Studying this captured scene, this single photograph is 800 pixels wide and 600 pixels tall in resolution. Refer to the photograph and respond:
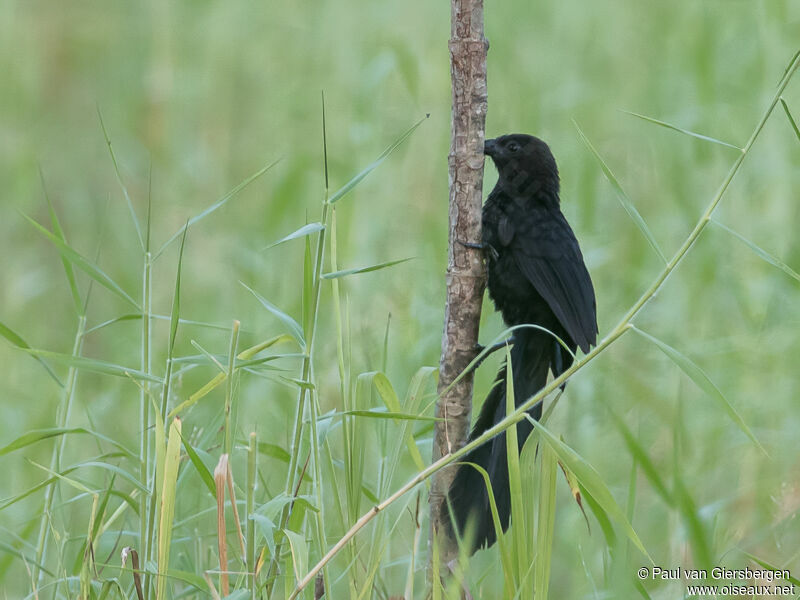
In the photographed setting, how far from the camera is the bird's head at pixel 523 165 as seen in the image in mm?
3168

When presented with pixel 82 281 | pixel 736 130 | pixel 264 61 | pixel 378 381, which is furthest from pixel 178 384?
pixel 264 61

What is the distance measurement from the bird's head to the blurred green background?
1.68ft

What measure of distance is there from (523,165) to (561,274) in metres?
0.54

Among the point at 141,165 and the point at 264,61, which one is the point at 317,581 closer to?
the point at 141,165

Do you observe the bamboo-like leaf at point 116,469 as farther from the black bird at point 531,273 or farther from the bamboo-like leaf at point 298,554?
the black bird at point 531,273

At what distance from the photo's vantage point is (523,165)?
10.6 feet

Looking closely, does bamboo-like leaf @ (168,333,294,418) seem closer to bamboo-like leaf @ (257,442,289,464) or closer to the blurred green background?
bamboo-like leaf @ (257,442,289,464)

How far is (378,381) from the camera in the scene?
198 centimetres

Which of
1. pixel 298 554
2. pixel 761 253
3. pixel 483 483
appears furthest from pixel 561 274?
pixel 298 554

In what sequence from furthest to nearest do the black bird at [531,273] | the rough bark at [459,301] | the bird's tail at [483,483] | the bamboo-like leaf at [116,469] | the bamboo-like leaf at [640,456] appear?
the black bird at [531,273]
the bird's tail at [483,483]
the rough bark at [459,301]
the bamboo-like leaf at [116,469]
the bamboo-like leaf at [640,456]

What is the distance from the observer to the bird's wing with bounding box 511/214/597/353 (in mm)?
2734

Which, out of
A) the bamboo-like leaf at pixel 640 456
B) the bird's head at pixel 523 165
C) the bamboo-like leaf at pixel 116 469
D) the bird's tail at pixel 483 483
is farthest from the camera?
the bird's head at pixel 523 165

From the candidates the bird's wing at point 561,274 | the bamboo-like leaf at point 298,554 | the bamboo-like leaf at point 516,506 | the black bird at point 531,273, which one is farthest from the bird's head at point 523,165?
the bamboo-like leaf at point 298,554

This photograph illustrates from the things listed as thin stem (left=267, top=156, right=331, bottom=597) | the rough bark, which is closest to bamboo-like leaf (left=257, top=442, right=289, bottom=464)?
thin stem (left=267, top=156, right=331, bottom=597)
